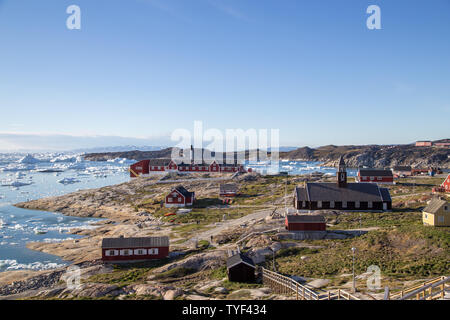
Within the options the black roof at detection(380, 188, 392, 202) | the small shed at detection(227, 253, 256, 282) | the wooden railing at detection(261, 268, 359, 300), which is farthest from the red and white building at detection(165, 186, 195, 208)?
the wooden railing at detection(261, 268, 359, 300)

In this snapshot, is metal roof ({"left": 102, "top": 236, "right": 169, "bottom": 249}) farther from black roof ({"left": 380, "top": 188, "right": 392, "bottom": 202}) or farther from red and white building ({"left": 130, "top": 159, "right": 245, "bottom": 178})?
red and white building ({"left": 130, "top": 159, "right": 245, "bottom": 178})

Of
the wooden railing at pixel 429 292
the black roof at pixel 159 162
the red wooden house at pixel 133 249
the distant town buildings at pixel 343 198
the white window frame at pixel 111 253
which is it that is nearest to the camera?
the wooden railing at pixel 429 292

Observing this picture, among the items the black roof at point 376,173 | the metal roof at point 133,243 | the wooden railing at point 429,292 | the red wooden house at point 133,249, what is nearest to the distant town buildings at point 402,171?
the black roof at point 376,173

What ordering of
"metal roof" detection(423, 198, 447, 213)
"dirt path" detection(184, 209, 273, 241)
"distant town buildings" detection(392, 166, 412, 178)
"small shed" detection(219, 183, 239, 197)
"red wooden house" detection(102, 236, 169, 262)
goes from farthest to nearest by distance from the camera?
"distant town buildings" detection(392, 166, 412, 178) < "small shed" detection(219, 183, 239, 197) < "dirt path" detection(184, 209, 273, 241) < "red wooden house" detection(102, 236, 169, 262) < "metal roof" detection(423, 198, 447, 213)

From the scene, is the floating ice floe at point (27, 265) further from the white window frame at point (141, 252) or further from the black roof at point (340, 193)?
the black roof at point (340, 193)

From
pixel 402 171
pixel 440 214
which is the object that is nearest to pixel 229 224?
pixel 440 214
